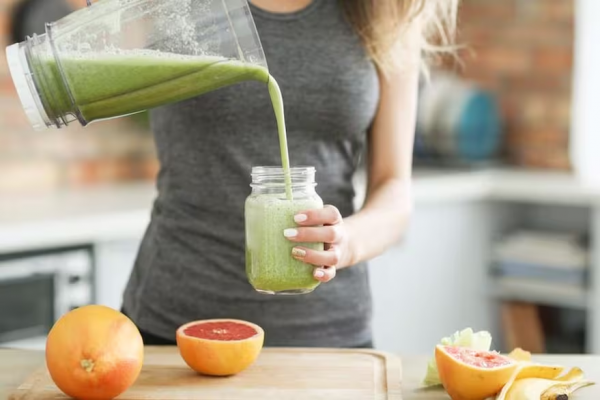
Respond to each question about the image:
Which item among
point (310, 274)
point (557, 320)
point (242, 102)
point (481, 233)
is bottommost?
point (557, 320)

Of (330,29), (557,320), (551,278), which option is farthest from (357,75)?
(557,320)

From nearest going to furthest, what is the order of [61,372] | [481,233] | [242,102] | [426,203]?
1. [61,372]
2. [242,102]
3. [426,203]
4. [481,233]

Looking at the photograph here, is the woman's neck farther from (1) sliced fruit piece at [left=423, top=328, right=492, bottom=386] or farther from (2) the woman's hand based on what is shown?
(1) sliced fruit piece at [left=423, top=328, right=492, bottom=386]

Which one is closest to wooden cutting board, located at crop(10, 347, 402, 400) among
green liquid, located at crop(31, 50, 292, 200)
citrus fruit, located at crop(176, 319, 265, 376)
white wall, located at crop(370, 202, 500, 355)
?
citrus fruit, located at crop(176, 319, 265, 376)

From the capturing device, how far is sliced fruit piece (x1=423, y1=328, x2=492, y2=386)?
1217mm

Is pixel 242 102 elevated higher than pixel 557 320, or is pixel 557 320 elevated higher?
pixel 242 102

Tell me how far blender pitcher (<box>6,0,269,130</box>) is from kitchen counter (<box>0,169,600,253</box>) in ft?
3.57

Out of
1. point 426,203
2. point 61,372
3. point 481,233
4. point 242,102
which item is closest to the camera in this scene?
point 61,372

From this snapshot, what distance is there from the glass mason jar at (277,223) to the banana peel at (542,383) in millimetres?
257

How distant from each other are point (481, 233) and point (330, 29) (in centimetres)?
195

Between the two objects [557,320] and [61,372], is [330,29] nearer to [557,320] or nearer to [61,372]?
[61,372]

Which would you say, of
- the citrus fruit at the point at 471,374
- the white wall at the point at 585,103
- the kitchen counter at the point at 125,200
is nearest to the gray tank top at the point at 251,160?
the citrus fruit at the point at 471,374

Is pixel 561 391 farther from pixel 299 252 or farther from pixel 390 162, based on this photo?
pixel 390 162

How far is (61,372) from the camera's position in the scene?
111cm
